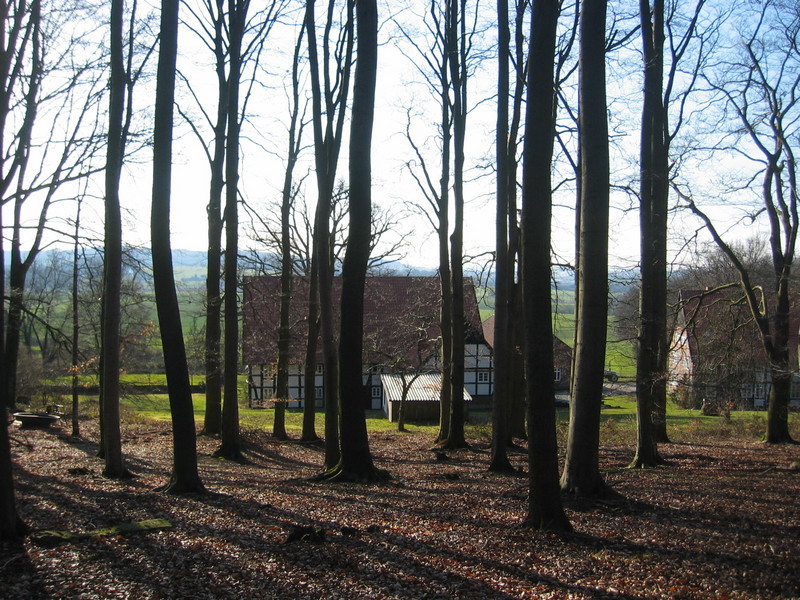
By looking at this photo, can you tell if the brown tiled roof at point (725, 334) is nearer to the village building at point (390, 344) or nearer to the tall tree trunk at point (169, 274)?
the village building at point (390, 344)

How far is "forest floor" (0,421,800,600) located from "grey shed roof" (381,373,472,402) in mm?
23700

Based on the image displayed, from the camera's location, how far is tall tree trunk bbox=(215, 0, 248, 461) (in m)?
14.2

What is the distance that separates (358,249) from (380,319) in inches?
1027

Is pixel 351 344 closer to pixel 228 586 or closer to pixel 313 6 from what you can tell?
pixel 228 586

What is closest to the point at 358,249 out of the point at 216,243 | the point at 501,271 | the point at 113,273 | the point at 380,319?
the point at 501,271

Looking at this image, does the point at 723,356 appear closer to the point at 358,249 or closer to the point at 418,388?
the point at 358,249

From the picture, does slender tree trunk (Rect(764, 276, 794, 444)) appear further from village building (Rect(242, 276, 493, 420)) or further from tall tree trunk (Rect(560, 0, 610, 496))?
tall tree trunk (Rect(560, 0, 610, 496))

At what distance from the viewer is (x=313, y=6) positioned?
11.8 m

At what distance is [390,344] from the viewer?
108 ft

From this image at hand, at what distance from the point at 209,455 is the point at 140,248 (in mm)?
5042

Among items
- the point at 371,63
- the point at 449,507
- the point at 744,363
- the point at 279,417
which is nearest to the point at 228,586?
the point at 449,507

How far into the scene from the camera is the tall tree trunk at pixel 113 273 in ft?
34.8

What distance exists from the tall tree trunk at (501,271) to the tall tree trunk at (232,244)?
5671 mm

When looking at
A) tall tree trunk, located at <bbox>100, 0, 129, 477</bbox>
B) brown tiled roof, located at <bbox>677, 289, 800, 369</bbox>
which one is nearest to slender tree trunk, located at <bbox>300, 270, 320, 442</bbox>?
tall tree trunk, located at <bbox>100, 0, 129, 477</bbox>
